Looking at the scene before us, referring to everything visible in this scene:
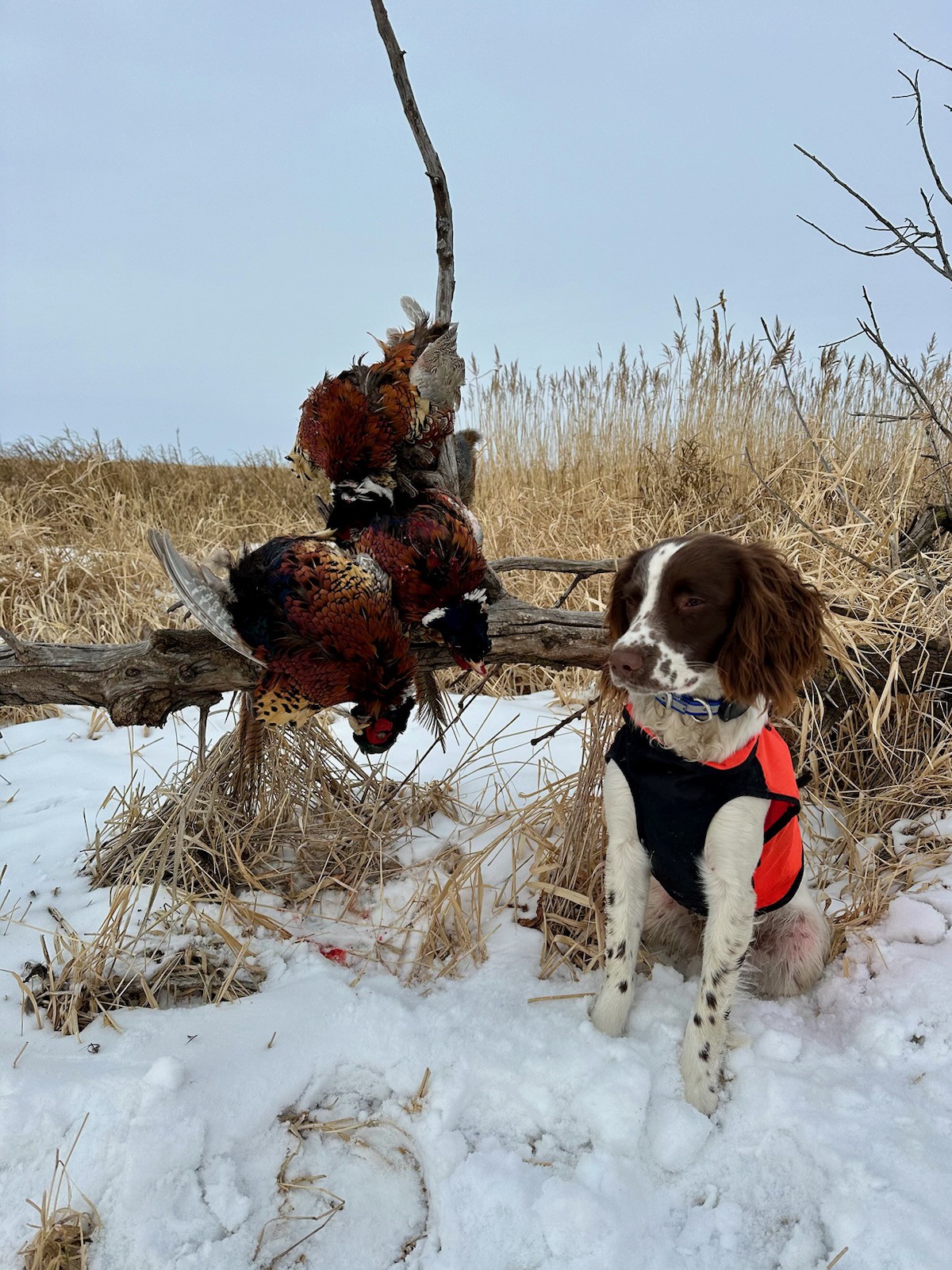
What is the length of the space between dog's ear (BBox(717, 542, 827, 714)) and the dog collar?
0.05 metres

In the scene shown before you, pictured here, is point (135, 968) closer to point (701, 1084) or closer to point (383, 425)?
point (701, 1084)

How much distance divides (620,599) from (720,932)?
81 cm

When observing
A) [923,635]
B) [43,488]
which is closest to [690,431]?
[923,635]

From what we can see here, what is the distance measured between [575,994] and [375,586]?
4.11 feet

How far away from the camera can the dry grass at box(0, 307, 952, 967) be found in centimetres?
259

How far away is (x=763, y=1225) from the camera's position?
1543 millimetres

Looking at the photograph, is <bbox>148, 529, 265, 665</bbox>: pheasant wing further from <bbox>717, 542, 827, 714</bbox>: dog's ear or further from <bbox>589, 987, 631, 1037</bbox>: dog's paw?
<bbox>589, 987, 631, 1037</bbox>: dog's paw

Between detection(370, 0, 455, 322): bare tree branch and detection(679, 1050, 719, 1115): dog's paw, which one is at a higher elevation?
detection(370, 0, 455, 322): bare tree branch

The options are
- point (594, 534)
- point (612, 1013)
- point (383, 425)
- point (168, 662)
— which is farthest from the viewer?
point (594, 534)

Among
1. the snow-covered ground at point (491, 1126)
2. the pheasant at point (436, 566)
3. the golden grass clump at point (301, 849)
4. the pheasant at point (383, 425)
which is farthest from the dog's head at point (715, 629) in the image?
the golden grass clump at point (301, 849)

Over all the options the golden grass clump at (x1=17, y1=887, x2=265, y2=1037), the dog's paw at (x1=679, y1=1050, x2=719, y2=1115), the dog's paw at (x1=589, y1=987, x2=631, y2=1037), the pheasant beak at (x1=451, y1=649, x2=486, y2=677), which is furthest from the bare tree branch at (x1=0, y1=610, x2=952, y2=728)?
the dog's paw at (x1=679, y1=1050, x2=719, y2=1115)

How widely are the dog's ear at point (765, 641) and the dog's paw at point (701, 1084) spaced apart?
33.5 inches

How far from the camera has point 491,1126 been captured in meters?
1.73

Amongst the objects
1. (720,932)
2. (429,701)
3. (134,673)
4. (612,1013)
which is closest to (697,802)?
(720,932)
